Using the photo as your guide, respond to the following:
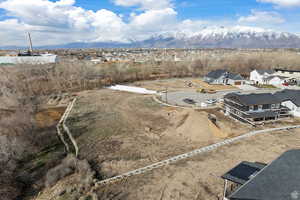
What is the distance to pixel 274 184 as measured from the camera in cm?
873

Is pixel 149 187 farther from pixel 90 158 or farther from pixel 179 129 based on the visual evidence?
pixel 179 129

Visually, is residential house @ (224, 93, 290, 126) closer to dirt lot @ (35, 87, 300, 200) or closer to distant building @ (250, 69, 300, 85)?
dirt lot @ (35, 87, 300, 200)

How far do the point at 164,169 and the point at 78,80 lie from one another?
41099mm

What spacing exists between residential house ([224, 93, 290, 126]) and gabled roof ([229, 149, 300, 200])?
14.6 m

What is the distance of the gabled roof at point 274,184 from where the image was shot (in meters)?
8.12

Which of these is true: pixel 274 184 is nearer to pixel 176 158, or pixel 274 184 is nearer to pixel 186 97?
pixel 176 158

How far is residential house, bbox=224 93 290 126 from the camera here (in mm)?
24156

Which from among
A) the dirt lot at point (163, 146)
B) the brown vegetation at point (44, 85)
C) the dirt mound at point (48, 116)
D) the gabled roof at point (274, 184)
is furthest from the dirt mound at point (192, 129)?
the dirt mound at point (48, 116)

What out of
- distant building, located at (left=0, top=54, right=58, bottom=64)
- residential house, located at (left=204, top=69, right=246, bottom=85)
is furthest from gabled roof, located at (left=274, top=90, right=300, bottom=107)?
distant building, located at (left=0, top=54, right=58, bottom=64)

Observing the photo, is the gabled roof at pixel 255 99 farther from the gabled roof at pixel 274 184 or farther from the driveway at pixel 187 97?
the gabled roof at pixel 274 184

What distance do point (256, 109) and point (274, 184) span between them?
18.3 metres

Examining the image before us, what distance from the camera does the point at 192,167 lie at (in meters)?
15.3

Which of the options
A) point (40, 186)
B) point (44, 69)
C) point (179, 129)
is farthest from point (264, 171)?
point (44, 69)

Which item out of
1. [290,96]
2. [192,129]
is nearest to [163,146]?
[192,129]
